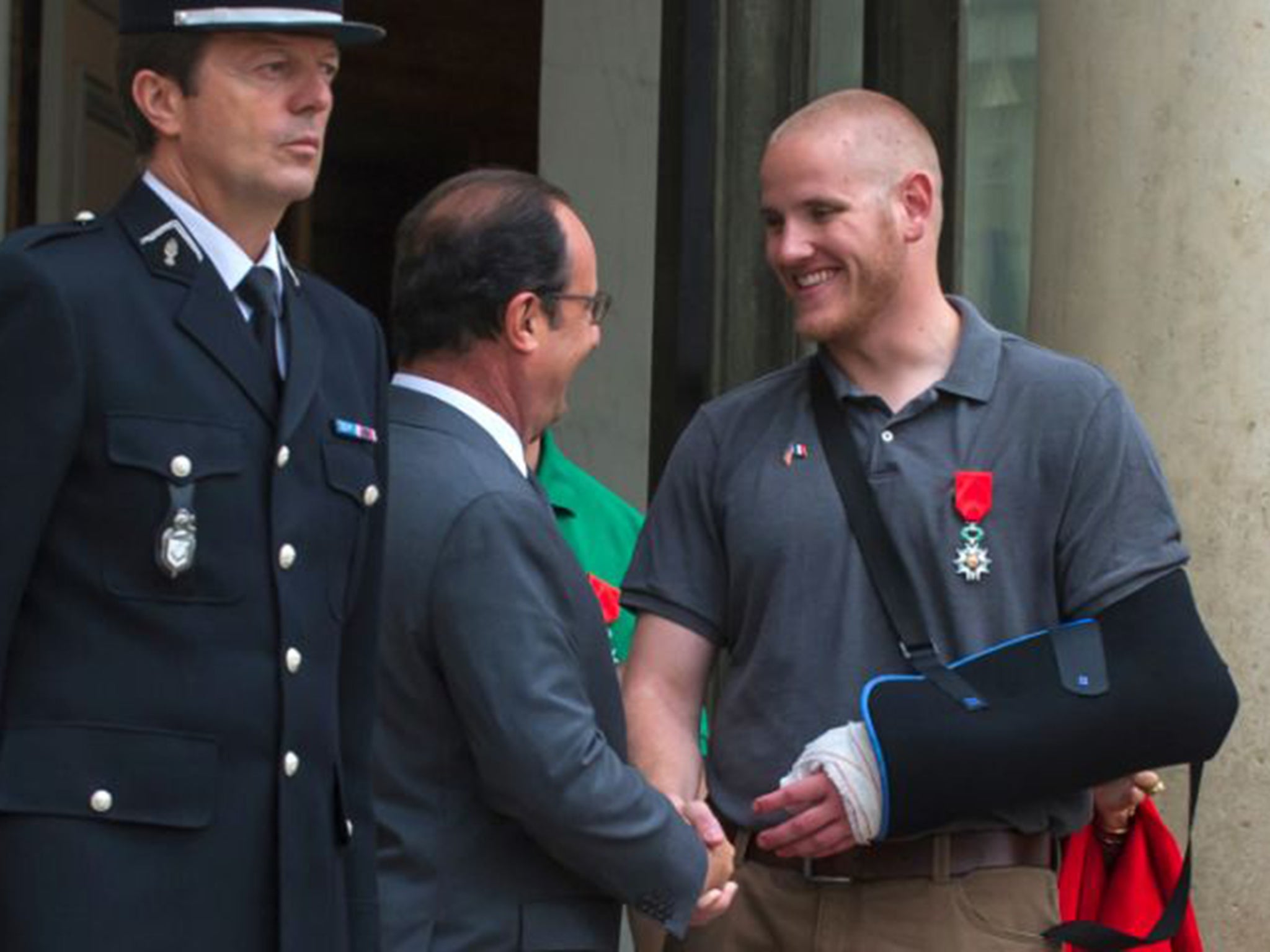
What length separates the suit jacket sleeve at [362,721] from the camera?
314 cm

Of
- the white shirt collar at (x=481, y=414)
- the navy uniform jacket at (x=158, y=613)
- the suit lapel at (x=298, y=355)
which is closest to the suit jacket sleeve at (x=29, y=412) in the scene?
the navy uniform jacket at (x=158, y=613)

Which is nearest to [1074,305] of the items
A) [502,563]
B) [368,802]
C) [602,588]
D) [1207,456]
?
[1207,456]

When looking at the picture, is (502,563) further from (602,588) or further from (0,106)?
(0,106)

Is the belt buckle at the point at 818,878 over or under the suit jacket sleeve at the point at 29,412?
under

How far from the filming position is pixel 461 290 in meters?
3.76

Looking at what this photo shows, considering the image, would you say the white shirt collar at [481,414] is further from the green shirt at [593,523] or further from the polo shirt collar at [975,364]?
the green shirt at [593,523]

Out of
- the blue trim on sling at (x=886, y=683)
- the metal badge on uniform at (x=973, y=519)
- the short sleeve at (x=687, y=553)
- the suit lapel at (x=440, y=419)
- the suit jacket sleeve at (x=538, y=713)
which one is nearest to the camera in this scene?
the suit jacket sleeve at (x=538, y=713)

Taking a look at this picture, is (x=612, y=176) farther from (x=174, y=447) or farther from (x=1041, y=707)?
(x=174, y=447)

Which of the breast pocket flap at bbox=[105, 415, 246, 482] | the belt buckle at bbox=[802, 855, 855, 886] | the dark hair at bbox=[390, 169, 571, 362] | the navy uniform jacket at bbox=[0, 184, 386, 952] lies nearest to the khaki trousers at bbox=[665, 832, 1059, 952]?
the belt buckle at bbox=[802, 855, 855, 886]

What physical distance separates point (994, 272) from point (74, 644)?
4.30 metres

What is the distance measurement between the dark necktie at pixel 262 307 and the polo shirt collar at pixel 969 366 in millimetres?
1210

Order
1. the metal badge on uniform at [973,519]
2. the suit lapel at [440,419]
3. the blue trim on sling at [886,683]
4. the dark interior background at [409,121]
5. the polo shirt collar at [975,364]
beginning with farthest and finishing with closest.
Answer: the dark interior background at [409,121]
the polo shirt collar at [975,364]
the metal badge on uniform at [973,519]
the blue trim on sling at [886,683]
the suit lapel at [440,419]

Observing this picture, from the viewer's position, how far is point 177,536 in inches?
112

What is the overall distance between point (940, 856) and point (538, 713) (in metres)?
0.72
